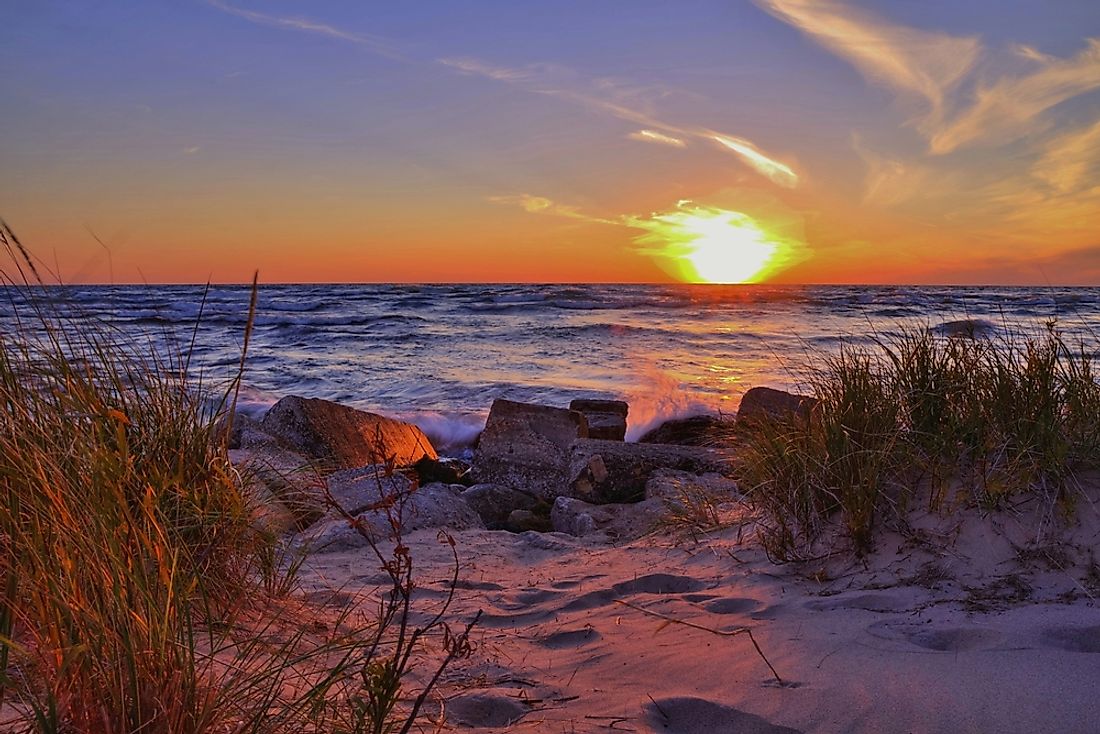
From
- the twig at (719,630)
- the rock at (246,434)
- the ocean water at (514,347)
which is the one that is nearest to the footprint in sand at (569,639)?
the twig at (719,630)

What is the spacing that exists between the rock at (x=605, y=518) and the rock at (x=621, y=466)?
43 centimetres

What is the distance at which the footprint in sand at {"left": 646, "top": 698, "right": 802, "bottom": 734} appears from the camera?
2.22 metres

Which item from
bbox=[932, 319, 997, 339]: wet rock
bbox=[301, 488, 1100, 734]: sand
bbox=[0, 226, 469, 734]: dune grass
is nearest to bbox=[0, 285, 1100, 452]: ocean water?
bbox=[932, 319, 997, 339]: wet rock

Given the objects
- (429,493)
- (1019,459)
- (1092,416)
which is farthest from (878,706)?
(429,493)

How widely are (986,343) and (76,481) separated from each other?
3835mm

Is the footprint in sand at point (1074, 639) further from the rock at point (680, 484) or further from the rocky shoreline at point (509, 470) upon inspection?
the rock at point (680, 484)

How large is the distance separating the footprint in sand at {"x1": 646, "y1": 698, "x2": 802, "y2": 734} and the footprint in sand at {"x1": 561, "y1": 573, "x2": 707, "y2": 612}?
1147mm

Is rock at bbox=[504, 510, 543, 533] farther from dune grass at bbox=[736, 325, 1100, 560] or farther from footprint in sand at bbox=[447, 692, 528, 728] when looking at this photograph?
footprint in sand at bbox=[447, 692, 528, 728]

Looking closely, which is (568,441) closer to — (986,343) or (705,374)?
(986,343)

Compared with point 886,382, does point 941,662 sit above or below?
below

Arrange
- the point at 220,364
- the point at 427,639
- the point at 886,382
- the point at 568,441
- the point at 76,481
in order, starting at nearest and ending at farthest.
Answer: the point at 76,481 < the point at 427,639 < the point at 886,382 < the point at 568,441 < the point at 220,364

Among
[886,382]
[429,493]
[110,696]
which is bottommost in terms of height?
[429,493]

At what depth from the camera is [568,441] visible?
776 cm

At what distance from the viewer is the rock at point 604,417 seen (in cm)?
938
